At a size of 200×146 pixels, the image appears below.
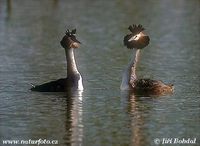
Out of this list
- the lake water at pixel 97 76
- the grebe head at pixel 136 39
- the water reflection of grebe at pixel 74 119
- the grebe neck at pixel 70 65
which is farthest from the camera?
the grebe head at pixel 136 39

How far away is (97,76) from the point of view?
103ft

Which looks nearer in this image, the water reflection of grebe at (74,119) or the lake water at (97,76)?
the water reflection of grebe at (74,119)

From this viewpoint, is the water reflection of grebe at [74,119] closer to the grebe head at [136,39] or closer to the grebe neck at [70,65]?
the grebe neck at [70,65]

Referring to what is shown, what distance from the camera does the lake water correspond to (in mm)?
22281

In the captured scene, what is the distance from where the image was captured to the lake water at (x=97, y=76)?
22.3 m

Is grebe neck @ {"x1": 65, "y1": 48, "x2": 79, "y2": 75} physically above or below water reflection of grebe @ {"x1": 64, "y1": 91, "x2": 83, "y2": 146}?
above

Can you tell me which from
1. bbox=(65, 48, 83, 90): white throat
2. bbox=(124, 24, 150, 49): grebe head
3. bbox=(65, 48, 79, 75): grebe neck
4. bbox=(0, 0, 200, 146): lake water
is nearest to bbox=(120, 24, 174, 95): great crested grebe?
bbox=(124, 24, 150, 49): grebe head

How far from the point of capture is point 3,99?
2658 cm

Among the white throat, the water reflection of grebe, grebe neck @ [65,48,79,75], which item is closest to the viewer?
the water reflection of grebe

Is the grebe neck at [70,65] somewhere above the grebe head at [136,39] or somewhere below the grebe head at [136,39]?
below

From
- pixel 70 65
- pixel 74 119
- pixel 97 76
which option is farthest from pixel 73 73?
pixel 74 119

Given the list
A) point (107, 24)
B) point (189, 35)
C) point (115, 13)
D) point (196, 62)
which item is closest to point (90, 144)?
point (196, 62)

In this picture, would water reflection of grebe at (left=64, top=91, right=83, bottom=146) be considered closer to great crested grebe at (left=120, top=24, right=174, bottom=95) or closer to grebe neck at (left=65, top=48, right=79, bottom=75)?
grebe neck at (left=65, top=48, right=79, bottom=75)

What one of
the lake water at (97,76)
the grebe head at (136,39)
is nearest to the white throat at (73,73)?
the lake water at (97,76)
